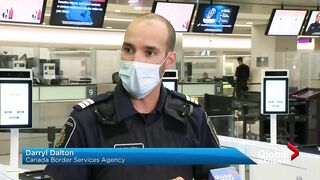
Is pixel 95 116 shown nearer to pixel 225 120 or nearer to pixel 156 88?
pixel 156 88

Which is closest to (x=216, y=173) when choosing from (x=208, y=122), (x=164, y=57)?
(x=208, y=122)

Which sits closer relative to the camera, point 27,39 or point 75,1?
point 75,1

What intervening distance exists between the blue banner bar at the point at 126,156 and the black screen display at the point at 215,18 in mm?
7748

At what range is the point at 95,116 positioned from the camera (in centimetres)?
138

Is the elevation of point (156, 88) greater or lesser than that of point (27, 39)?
lesser

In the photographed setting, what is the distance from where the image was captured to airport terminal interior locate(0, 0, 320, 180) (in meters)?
4.80

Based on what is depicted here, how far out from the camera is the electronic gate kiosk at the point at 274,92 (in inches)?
189

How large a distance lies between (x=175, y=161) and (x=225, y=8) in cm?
819

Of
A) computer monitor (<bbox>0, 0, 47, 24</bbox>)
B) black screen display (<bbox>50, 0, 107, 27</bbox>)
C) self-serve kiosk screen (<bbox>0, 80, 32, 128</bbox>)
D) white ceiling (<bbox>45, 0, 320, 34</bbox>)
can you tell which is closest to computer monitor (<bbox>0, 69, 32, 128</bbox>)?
self-serve kiosk screen (<bbox>0, 80, 32, 128</bbox>)

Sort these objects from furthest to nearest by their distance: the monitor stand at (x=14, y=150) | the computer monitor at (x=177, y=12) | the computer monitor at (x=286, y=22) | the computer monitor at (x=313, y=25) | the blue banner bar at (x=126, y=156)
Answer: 1. the computer monitor at (x=313, y=25)
2. the computer monitor at (x=286, y=22)
3. the computer monitor at (x=177, y=12)
4. the monitor stand at (x=14, y=150)
5. the blue banner bar at (x=126, y=156)

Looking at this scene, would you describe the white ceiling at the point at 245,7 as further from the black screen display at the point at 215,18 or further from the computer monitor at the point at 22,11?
the computer monitor at the point at 22,11

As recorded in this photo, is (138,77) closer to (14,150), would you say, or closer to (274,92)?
(14,150)

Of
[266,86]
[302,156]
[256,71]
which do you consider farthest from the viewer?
[256,71]

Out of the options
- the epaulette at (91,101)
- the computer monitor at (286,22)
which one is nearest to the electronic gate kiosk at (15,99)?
the epaulette at (91,101)
